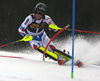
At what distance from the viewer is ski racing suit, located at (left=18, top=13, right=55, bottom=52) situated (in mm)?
5121

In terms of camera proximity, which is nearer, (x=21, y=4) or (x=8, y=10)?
(x=8, y=10)

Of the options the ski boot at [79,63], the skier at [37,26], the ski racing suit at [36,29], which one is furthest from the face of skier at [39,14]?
the ski boot at [79,63]

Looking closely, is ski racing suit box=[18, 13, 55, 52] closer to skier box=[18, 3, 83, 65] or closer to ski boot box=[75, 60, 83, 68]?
skier box=[18, 3, 83, 65]

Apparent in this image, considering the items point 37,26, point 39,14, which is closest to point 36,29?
point 37,26

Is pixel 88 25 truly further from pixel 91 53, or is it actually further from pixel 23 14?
pixel 91 53

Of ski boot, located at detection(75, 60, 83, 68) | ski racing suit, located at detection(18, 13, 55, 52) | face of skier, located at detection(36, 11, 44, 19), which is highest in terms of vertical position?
face of skier, located at detection(36, 11, 44, 19)

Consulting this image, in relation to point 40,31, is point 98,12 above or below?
below

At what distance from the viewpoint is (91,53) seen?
5.36 m

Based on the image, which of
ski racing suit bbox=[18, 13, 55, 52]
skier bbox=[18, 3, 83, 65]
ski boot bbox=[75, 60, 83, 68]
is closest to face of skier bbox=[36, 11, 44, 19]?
skier bbox=[18, 3, 83, 65]

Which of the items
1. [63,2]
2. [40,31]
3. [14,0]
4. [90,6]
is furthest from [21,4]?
[40,31]

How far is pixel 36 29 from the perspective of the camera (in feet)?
17.5

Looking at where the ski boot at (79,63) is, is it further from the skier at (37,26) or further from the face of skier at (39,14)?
the face of skier at (39,14)

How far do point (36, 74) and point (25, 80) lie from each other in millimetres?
454

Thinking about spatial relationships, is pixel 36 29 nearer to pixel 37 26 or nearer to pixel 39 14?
pixel 37 26
